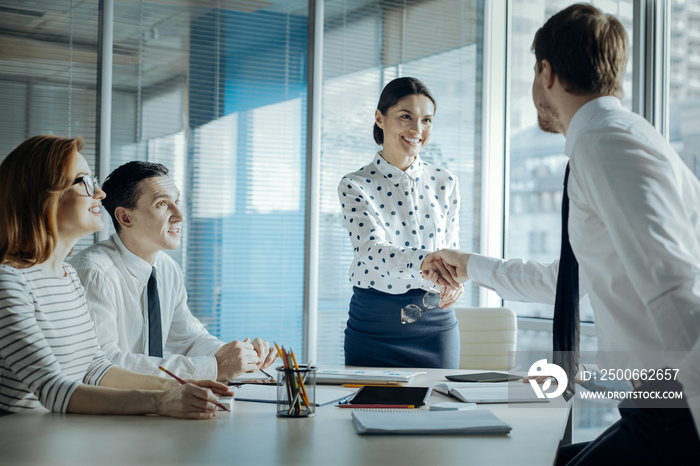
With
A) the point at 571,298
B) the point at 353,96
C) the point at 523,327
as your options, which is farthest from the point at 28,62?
the point at 523,327

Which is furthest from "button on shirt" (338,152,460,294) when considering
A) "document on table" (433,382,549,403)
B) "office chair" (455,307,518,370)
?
"document on table" (433,382,549,403)

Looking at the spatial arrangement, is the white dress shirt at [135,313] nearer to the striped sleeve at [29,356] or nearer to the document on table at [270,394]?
the document on table at [270,394]

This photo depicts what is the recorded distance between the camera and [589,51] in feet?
4.75

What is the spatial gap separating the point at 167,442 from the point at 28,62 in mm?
2941

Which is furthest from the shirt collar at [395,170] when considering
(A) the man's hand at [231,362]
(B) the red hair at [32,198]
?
(B) the red hair at [32,198]

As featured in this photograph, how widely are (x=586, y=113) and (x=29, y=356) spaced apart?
4.40 ft

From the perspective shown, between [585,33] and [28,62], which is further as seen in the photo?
[28,62]

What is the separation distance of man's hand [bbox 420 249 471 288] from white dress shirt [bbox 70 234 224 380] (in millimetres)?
784

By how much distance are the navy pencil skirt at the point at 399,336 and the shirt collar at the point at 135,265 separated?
85 centimetres

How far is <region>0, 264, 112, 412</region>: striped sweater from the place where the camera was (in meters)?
1.47

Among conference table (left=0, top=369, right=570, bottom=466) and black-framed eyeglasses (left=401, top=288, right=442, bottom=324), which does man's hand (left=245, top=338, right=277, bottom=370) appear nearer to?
conference table (left=0, top=369, right=570, bottom=466)

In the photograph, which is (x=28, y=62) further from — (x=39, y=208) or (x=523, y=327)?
(x=523, y=327)

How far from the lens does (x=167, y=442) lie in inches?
49.2

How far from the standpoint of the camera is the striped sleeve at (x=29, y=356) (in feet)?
4.80
